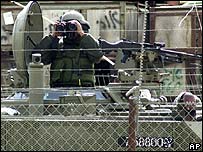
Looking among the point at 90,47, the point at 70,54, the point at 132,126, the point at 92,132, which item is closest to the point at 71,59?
the point at 70,54

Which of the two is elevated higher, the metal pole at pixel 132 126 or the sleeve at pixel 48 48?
the sleeve at pixel 48 48

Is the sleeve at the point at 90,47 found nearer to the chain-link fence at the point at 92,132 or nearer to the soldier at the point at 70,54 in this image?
the soldier at the point at 70,54

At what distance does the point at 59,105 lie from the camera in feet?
20.3

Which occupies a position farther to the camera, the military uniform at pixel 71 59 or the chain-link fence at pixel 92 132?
the military uniform at pixel 71 59

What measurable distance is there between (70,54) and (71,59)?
2.2 inches

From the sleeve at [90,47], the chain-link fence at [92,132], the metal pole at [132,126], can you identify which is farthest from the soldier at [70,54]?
the metal pole at [132,126]

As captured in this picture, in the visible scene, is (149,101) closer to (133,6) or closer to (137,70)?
(137,70)

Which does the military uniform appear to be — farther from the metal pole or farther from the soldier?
the metal pole

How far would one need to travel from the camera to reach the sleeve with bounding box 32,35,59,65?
7031 millimetres

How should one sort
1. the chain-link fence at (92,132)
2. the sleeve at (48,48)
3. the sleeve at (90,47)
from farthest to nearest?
the sleeve at (48,48), the sleeve at (90,47), the chain-link fence at (92,132)

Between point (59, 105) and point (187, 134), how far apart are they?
4.20 ft

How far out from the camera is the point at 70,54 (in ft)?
23.0

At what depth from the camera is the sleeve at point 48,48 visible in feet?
23.1

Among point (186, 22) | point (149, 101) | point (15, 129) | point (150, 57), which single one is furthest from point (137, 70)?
point (186, 22)
